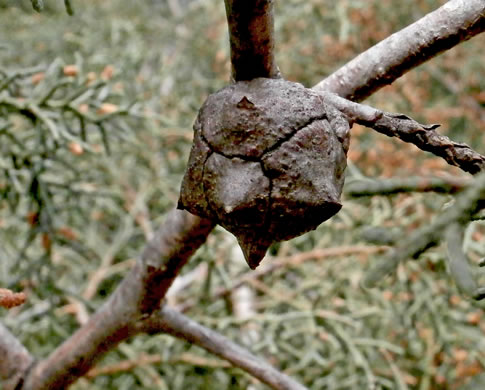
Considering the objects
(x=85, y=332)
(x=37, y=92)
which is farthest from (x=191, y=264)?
(x=85, y=332)

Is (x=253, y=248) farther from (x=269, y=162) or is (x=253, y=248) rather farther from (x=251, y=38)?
(x=251, y=38)

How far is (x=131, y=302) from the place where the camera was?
933 mm

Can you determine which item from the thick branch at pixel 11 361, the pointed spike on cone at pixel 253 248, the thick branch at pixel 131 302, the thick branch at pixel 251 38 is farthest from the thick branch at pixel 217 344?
the thick branch at pixel 251 38

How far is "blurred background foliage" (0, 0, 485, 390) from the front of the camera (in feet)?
4.61

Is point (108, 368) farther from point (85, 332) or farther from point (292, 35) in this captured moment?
point (292, 35)

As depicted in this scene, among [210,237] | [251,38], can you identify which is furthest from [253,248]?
[210,237]

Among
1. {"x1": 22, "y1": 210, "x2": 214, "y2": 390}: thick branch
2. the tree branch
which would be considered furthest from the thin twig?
the tree branch

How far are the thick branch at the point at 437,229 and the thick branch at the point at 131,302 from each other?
0.32 meters

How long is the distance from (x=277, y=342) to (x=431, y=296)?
0.39 metres

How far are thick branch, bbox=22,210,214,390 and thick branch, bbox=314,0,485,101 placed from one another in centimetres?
24

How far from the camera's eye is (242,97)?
1.90 ft

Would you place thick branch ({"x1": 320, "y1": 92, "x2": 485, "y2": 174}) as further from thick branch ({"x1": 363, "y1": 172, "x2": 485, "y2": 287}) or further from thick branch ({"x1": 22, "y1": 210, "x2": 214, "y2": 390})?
thick branch ({"x1": 22, "y1": 210, "x2": 214, "y2": 390})

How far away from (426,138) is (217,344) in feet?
1.61

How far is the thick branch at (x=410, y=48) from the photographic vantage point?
65 centimetres
